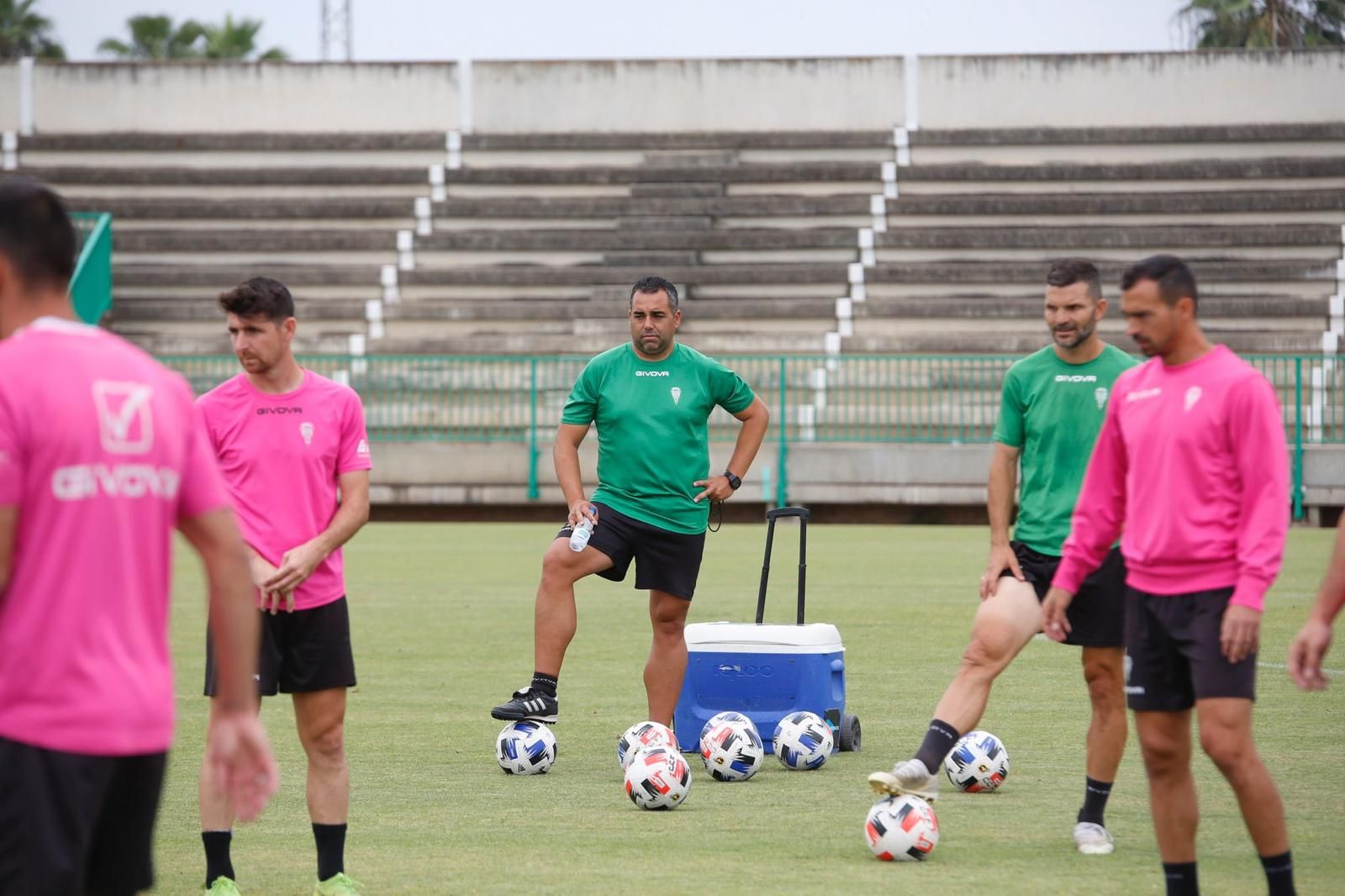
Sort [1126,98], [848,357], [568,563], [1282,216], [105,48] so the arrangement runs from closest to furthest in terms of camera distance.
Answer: [568,563]
[848,357]
[1282,216]
[1126,98]
[105,48]

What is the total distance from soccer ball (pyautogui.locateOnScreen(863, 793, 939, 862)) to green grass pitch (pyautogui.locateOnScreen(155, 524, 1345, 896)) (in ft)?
0.20

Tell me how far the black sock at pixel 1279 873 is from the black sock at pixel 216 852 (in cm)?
306

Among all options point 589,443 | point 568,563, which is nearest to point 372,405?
point 589,443

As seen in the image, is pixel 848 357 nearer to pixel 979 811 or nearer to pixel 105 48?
pixel 979 811

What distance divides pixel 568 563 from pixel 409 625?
5173mm

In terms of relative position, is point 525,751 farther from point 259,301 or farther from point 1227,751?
point 1227,751

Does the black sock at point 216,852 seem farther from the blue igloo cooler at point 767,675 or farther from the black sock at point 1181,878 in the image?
the blue igloo cooler at point 767,675

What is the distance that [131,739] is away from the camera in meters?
3.28

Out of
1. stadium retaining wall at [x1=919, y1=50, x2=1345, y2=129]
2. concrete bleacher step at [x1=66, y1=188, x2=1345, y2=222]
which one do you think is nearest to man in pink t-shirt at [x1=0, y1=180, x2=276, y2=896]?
concrete bleacher step at [x1=66, y1=188, x2=1345, y2=222]

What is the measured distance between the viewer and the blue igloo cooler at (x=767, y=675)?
27.1 feet

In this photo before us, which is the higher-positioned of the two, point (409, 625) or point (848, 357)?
point (848, 357)

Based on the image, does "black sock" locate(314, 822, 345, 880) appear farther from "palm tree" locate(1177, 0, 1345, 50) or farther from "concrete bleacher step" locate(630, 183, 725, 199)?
"palm tree" locate(1177, 0, 1345, 50)

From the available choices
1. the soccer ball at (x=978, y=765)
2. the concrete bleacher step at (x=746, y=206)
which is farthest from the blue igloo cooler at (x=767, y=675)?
the concrete bleacher step at (x=746, y=206)

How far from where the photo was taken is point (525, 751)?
7840mm
